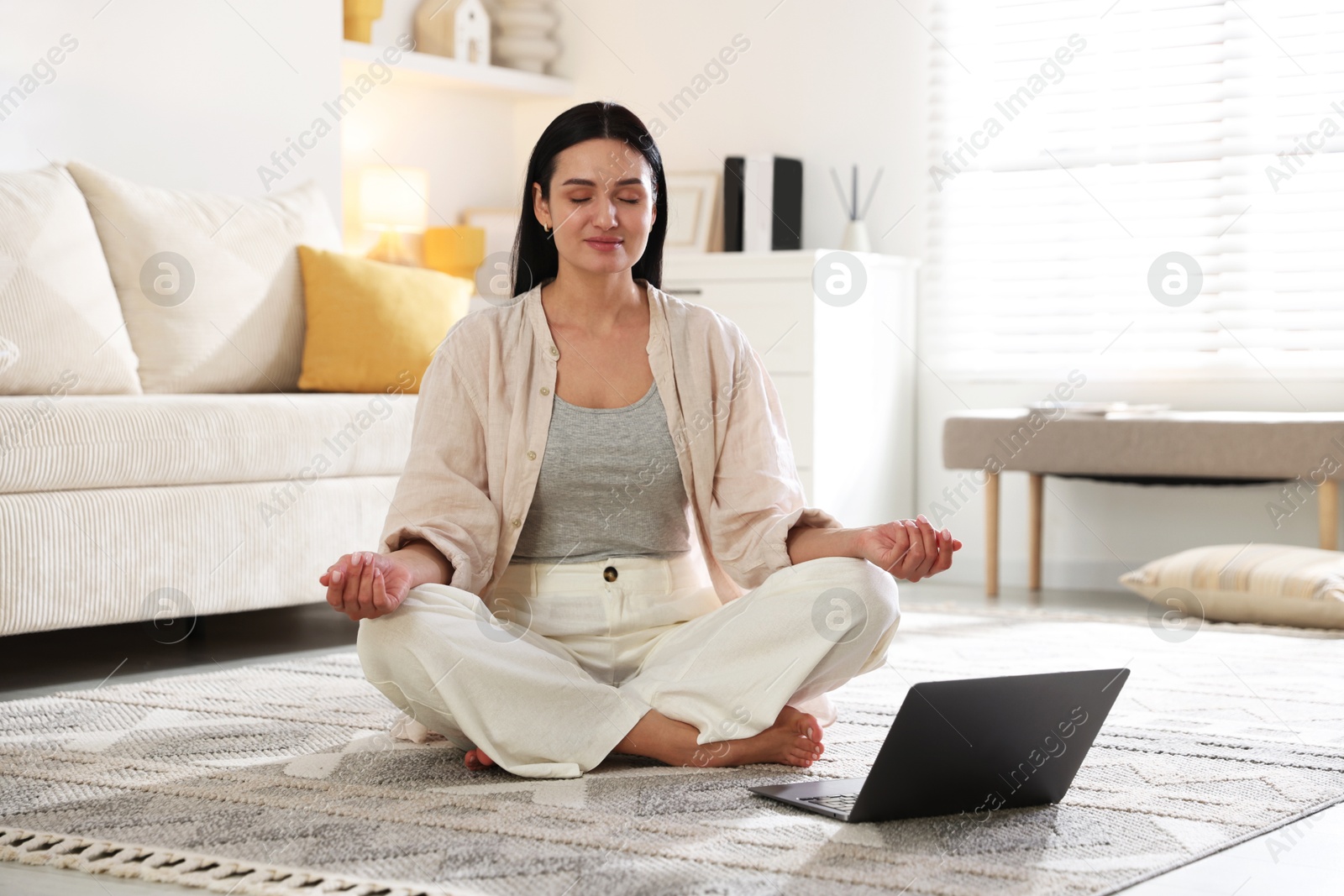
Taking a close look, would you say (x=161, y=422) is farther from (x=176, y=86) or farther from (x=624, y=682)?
(x=176, y=86)

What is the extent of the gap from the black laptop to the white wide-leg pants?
149 mm

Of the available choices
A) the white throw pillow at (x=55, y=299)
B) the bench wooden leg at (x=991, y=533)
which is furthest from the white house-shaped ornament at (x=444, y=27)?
the bench wooden leg at (x=991, y=533)

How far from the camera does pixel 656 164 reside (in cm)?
193

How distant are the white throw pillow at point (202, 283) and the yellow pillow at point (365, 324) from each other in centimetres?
6

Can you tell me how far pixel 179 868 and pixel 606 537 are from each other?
705mm

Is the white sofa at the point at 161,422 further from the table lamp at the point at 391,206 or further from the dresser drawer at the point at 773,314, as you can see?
the dresser drawer at the point at 773,314

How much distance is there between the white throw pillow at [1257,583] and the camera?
315 centimetres

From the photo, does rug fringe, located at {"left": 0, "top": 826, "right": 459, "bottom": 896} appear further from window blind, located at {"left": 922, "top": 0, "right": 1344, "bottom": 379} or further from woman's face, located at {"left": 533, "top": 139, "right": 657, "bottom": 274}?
window blind, located at {"left": 922, "top": 0, "right": 1344, "bottom": 379}

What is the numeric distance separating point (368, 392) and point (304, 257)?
1.25 feet

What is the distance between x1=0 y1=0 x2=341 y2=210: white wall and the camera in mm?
3400

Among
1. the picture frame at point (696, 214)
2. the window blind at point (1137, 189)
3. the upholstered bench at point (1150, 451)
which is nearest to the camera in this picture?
the upholstered bench at point (1150, 451)

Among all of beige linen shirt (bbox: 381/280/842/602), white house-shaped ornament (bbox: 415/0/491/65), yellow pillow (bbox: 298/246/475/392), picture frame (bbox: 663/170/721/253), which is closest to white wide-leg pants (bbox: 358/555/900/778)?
beige linen shirt (bbox: 381/280/842/602)

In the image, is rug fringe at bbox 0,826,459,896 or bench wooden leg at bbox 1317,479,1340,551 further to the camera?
bench wooden leg at bbox 1317,479,1340,551

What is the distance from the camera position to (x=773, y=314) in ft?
13.3
